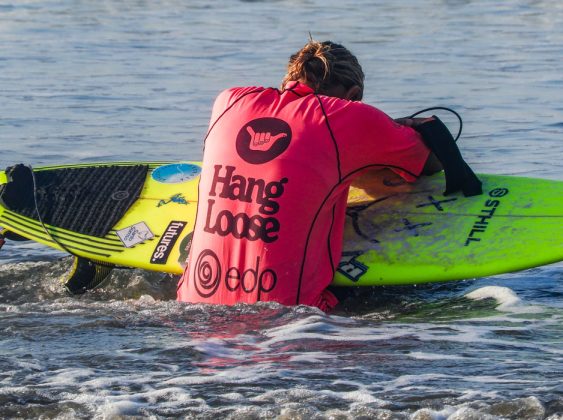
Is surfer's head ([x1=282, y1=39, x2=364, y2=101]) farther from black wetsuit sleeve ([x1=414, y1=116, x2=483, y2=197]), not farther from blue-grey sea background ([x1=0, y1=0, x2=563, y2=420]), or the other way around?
blue-grey sea background ([x1=0, y1=0, x2=563, y2=420])

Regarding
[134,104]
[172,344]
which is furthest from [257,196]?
[134,104]

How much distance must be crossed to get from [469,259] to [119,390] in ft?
6.14

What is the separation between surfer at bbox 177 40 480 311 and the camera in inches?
204

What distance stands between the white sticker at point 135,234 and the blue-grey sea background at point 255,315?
0.73ft

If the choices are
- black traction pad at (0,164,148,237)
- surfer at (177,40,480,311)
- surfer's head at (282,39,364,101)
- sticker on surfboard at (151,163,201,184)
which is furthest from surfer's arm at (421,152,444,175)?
black traction pad at (0,164,148,237)

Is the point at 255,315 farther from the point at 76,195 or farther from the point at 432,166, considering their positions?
the point at 76,195

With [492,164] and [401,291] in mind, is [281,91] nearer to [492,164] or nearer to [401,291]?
[401,291]

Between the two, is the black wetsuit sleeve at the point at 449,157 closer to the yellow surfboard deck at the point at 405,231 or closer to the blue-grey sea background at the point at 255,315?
the yellow surfboard deck at the point at 405,231

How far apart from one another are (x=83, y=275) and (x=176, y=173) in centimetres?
87

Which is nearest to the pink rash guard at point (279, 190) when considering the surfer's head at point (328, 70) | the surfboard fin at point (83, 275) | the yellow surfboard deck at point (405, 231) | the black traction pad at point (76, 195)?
the surfer's head at point (328, 70)

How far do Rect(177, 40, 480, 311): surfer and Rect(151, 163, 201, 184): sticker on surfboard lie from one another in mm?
1292

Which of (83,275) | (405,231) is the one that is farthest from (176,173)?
(405,231)

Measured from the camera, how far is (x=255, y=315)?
5.18 m

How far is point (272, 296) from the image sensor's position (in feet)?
17.1
